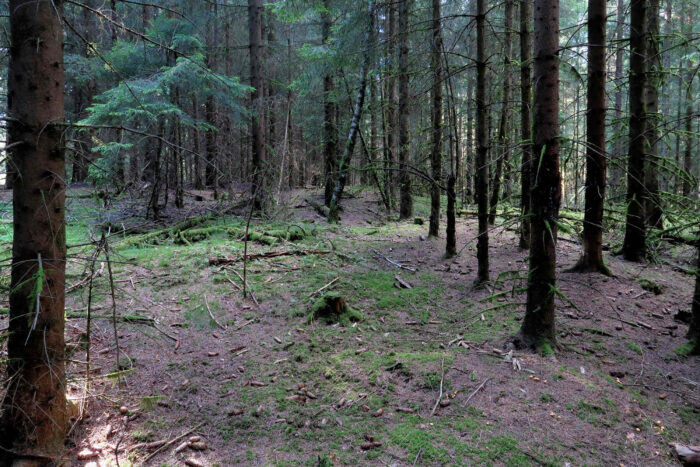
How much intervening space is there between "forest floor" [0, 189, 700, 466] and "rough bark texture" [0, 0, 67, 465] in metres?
0.36

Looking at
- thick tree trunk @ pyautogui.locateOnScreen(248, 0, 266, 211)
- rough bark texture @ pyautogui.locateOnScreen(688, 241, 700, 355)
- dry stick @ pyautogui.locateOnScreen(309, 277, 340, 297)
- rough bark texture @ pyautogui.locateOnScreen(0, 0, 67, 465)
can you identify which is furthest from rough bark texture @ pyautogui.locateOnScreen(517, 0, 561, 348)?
thick tree trunk @ pyautogui.locateOnScreen(248, 0, 266, 211)

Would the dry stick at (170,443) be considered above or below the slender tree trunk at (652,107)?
below

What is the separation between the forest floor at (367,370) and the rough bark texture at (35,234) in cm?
36

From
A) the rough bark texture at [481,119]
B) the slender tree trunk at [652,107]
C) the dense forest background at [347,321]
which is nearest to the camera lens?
the dense forest background at [347,321]

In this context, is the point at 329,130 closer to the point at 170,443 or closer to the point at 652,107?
the point at 652,107

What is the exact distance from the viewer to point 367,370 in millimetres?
4547

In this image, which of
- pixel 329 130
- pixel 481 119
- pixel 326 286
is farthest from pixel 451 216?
pixel 329 130

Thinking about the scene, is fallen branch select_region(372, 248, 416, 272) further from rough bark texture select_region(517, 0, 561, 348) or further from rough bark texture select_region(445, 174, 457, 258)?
rough bark texture select_region(517, 0, 561, 348)

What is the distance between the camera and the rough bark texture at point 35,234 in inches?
115

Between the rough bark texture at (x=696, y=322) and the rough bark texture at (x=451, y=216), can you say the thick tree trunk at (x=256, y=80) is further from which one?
the rough bark texture at (x=696, y=322)

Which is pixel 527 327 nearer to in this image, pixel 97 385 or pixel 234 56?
pixel 97 385

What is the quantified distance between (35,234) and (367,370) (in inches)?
135

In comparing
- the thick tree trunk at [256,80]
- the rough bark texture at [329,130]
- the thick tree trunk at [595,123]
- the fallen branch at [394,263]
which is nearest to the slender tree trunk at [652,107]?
the thick tree trunk at [595,123]

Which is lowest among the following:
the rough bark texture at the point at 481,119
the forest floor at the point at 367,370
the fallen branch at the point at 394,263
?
the forest floor at the point at 367,370
